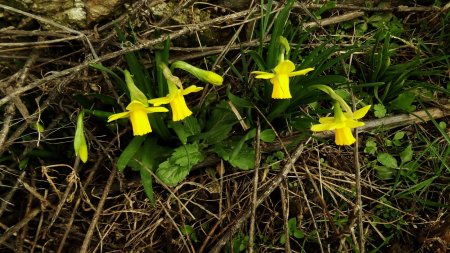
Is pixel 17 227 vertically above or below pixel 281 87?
below

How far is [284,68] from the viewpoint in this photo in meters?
1.57

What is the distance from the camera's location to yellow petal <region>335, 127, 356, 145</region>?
1.60m

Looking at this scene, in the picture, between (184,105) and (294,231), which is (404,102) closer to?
(294,231)

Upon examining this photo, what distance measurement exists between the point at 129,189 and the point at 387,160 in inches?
44.6

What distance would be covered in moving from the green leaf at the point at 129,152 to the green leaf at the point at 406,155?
1.14 metres

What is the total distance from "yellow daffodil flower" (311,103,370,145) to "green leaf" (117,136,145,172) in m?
0.71

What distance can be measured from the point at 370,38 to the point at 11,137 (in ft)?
5.56

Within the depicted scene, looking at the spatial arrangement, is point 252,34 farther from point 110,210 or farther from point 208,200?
point 110,210

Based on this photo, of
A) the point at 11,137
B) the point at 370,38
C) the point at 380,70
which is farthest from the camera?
the point at 370,38

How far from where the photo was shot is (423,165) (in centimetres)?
203

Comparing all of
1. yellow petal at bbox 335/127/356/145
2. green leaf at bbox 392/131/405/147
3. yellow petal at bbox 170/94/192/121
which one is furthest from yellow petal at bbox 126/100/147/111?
green leaf at bbox 392/131/405/147

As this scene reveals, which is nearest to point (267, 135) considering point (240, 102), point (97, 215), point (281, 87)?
point (240, 102)

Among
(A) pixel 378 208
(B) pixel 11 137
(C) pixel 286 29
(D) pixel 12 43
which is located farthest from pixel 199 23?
(A) pixel 378 208

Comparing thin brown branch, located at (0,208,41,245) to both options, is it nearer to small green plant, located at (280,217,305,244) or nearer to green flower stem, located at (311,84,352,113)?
small green plant, located at (280,217,305,244)
